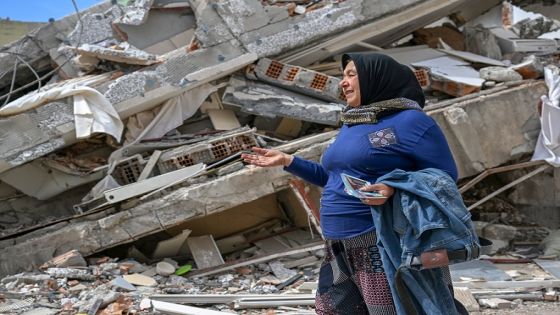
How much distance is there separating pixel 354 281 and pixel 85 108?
426 cm

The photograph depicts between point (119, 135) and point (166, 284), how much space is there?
1736 millimetres

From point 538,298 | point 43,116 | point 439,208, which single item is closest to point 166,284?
point 43,116

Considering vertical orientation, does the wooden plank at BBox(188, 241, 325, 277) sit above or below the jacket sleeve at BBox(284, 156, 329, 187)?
below

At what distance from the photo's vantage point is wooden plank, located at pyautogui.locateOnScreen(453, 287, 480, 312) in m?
4.32

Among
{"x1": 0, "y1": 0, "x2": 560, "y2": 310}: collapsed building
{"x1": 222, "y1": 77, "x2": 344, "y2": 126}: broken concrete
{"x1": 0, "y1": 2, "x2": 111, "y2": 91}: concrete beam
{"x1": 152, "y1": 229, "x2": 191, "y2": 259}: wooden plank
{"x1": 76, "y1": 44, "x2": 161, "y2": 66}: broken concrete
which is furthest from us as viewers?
{"x1": 0, "y1": 2, "x2": 111, "y2": 91}: concrete beam

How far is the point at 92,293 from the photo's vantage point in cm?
459

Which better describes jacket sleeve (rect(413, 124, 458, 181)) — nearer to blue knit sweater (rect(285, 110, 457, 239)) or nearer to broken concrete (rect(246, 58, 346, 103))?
blue knit sweater (rect(285, 110, 457, 239))

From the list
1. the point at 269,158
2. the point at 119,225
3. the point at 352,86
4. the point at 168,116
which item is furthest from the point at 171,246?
the point at 352,86

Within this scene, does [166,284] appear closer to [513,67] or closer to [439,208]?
[439,208]

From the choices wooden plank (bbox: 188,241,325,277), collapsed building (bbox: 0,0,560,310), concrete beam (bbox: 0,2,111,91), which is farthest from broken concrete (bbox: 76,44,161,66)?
wooden plank (bbox: 188,241,325,277)

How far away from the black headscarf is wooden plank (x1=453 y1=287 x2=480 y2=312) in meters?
2.50

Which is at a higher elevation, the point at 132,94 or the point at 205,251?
the point at 132,94

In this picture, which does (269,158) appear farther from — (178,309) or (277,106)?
(277,106)

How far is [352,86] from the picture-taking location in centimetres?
234
